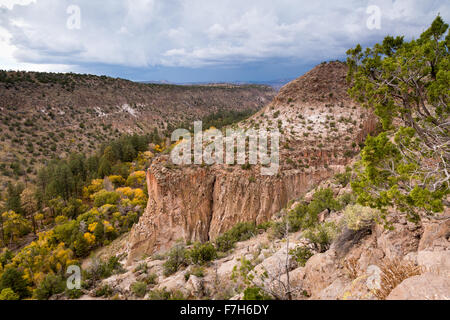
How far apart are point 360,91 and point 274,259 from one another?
5852 millimetres

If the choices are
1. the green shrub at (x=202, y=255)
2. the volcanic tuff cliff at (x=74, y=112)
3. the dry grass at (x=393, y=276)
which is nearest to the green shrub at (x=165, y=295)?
the green shrub at (x=202, y=255)

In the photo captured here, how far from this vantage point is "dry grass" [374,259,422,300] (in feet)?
13.3

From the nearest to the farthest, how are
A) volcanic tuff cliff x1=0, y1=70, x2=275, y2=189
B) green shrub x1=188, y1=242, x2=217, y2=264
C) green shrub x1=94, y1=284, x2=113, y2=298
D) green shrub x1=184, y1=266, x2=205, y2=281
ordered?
green shrub x1=184, y1=266, x2=205, y2=281 < green shrub x1=94, y1=284, x2=113, y2=298 < green shrub x1=188, y1=242, x2=217, y2=264 < volcanic tuff cliff x1=0, y1=70, x2=275, y2=189

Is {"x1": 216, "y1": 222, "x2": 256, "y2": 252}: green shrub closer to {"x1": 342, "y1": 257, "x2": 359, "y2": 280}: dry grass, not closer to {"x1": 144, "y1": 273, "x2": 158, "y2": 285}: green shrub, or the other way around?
{"x1": 144, "y1": 273, "x2": 158, "y2": 285}: green shrub

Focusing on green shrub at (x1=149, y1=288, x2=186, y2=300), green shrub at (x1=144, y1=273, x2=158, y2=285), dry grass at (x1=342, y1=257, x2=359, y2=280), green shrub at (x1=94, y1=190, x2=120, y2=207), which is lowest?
green shrub at (x1=94, y1=190, x2=120, y2=207)

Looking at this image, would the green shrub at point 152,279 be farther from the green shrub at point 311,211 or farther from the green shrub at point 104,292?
the green shrub at point 311,211

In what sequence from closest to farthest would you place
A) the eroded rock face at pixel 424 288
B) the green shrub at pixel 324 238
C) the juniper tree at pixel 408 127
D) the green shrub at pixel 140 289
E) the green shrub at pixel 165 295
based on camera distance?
1. the eroded rock face at pixel 424 288
2. the juniper tree at pixel 408 127
3. the green shrub at pixel 324 238
4. the green shrub at pixel 165 295
5. the green shrub at pixel 140 289

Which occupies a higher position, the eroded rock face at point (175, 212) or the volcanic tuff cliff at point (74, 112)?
the volcanic tuff cliff at point (74, 112)

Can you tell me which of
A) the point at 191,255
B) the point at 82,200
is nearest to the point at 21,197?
the point at 82,200

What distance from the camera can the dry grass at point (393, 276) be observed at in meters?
4.05

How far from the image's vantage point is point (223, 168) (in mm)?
16359

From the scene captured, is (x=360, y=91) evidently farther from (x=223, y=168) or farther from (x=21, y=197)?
(x=21, y=197)

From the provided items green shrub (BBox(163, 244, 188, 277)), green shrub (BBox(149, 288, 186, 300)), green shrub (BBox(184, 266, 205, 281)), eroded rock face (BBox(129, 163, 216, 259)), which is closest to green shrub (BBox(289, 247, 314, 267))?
green shrub (BBox(184, 266, 205, 281))
